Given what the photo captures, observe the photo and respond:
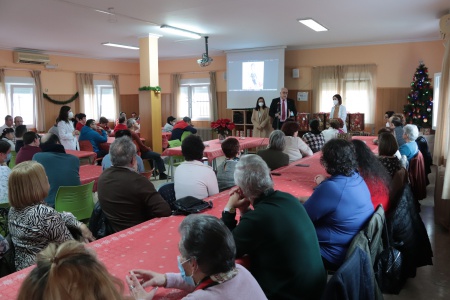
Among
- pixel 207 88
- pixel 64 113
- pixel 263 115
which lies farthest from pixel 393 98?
pixel 64 113

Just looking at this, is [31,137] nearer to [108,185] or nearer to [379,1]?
[108,185]

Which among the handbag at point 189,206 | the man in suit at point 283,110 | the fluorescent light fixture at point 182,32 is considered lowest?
the handbag at point 189,206

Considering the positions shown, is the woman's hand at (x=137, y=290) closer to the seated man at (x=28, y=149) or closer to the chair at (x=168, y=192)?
the chair at (x=168, y=192)

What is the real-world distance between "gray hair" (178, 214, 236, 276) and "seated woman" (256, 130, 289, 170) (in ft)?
10.7

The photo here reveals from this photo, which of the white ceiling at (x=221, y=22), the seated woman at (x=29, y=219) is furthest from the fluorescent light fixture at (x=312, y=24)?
the seated woman at (x=29, y=219)

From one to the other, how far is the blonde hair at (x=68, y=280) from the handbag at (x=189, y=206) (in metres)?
1.70

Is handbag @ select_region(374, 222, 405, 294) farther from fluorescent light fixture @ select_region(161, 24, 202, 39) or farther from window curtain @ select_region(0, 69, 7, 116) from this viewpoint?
window curtain @ select_region(0, 69, 7, 116)

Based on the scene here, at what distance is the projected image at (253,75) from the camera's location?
37.9 feet

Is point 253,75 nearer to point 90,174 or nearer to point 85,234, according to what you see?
point 90,174

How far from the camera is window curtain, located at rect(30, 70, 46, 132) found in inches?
445

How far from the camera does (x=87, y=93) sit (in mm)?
12633

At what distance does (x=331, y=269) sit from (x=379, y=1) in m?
4.92

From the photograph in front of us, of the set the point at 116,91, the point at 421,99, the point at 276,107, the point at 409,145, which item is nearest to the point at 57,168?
the point at 409,145

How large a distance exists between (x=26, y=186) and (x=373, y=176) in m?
2.51
